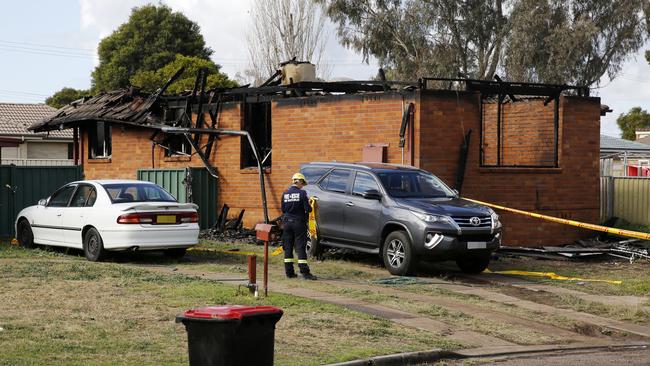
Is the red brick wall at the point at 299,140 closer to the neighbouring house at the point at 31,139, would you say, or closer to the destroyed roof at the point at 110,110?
the destroyed roof at the point at 110,110

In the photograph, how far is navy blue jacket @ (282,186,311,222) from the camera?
15117mm

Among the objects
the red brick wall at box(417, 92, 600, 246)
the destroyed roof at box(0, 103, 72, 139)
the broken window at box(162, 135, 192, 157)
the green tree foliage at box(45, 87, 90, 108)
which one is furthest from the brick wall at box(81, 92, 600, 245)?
the green tree foliage at box(45, 87, 90, 108)

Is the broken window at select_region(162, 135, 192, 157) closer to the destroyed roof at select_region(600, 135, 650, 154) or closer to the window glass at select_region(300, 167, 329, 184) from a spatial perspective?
the window glass at select_region(300, 167, 329, 184)

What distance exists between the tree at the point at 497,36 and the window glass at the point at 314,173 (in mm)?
25168

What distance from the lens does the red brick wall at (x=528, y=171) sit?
787 inches

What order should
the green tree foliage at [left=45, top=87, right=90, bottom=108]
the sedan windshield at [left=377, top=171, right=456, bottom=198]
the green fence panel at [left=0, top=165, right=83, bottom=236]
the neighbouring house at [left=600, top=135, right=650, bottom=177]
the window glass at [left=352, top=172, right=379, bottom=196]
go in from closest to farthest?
the sedan windshield at [left=377, top=171, right=456, bottom=198] → the window glass at [left=352, top=172, right=379, bottom=196] → the green fence panel at [left=0, top=165, right=83, bottom=236] → the neighbouring house at [left=600, top=135, right=650, bottom=177] → the green tree foliage at [left=45, top=87, right=90, bottom=108]

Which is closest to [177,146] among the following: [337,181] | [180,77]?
[337,181]

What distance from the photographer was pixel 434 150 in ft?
65.4

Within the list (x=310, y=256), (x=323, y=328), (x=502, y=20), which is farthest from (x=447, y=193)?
(x=502, y=20)

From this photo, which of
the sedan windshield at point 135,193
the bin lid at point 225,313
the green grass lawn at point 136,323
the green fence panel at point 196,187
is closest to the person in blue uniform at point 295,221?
A: the green grass lawn at point 136,323

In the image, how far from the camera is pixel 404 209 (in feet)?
52.9

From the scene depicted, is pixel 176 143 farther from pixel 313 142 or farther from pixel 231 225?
pixel 313 142

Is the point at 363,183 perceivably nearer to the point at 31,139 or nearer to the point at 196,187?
the point at 196,187

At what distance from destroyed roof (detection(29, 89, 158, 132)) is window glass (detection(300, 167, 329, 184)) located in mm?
8313
